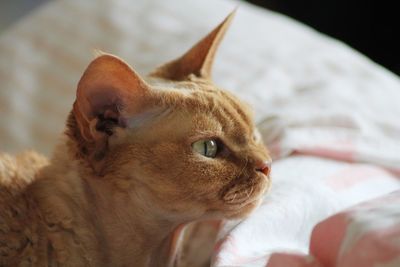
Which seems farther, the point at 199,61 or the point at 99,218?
the point at 199,61

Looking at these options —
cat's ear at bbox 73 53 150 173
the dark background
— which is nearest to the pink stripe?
cat's ear at bbox 73 53 150 173

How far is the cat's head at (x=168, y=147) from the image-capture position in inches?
37.4

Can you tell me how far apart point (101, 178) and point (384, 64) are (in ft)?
5.97

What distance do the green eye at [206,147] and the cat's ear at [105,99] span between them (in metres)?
0.11

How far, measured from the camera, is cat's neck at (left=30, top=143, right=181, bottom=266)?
1.02m

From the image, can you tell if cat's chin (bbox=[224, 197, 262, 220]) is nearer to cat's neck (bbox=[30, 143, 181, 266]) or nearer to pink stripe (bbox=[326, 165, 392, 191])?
cat's neck (bbox=[30, 143, 181, 266])

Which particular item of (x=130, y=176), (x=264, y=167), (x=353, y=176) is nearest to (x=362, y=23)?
(x=353, y=176)

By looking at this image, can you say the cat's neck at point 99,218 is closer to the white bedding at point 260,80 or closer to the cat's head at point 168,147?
the cat's head at point 168,147

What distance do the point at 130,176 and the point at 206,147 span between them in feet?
0.42

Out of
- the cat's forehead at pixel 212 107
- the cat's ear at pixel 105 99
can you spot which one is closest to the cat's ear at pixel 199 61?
the cat's forehead at pixel 212 107

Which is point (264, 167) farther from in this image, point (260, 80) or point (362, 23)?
point (362, 23)

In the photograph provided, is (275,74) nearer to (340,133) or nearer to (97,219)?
(340,133)

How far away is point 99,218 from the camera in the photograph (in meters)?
1.05

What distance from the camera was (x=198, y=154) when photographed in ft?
3.16
